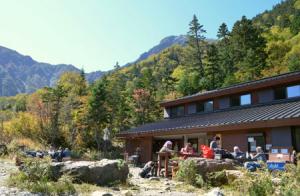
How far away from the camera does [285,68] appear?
141 feet

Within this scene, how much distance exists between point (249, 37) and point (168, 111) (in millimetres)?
23687

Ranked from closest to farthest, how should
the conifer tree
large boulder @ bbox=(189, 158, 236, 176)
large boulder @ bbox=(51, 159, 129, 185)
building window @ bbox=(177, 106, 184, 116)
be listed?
large boulder @ bbox=(51, 159, 129, 185) → large boulder @ bbox=(189, 158, 236, 176) → building window @ bbox=(177, 106, 184, 116) → the conifer tree

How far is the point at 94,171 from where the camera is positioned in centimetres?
1032

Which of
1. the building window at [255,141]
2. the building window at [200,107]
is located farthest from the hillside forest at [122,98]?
the building window at [255,141]

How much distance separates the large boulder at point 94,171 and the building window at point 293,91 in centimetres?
1277

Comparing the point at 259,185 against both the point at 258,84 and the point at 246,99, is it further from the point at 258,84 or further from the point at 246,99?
the point at 246,99

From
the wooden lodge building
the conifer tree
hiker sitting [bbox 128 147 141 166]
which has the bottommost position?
hiker sitting [bbox 128 147 141 166]

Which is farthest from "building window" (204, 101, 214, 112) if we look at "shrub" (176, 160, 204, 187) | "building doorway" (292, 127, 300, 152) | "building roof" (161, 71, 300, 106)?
"shrub" (176, 160, 204, 187)

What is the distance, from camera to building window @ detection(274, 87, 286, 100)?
65.6 feet

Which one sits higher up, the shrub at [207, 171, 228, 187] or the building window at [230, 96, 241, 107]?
the building window at [230, 96, 241, 107]

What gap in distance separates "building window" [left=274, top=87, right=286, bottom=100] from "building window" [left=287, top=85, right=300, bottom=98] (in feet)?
1.03

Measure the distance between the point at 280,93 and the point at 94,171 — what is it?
14097 mm

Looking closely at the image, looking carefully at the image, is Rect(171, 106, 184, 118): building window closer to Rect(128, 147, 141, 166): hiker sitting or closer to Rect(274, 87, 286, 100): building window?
Rect(128, 147, 141, 166): hiker sitting

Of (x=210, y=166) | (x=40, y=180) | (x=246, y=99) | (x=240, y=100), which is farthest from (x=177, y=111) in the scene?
(x=40, y=180)
